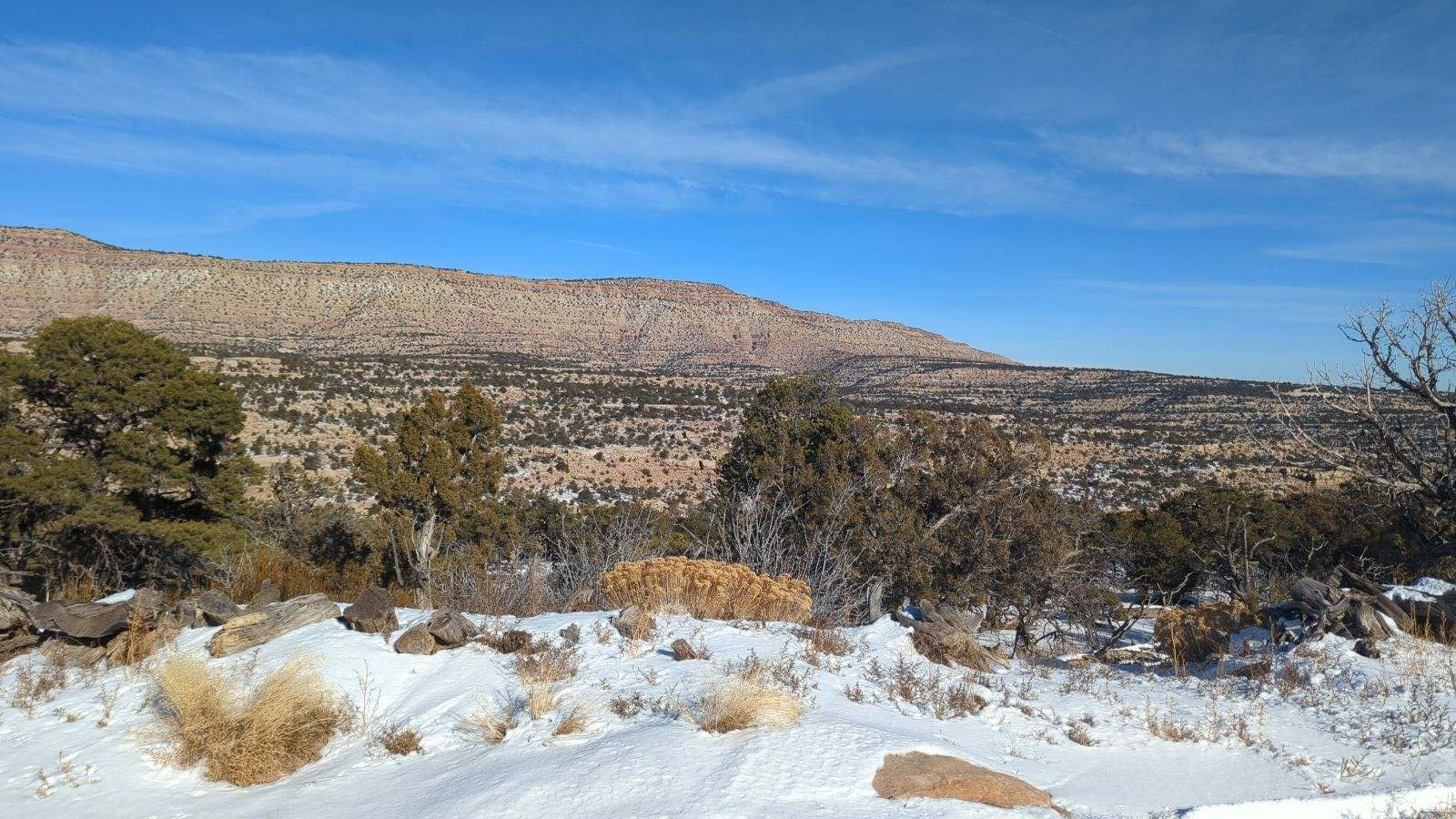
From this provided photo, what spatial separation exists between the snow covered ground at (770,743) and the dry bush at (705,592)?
77cm

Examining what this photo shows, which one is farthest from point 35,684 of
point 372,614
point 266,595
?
point 372,614

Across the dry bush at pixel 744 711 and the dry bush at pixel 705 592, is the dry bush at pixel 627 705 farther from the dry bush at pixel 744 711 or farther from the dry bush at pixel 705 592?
the dry bush at pixel 705 592

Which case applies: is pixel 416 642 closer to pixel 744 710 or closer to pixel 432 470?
pixel 744 710

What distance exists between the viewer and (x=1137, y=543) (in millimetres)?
20578

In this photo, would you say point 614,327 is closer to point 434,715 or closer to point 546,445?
point 546,445

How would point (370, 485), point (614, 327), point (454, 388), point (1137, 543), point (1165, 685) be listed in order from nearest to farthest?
point (1165, 685) < point (370, 485) < point (1137, 543) < point (454, 388) < point (614, 327)

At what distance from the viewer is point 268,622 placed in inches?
242

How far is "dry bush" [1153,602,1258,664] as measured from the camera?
7.38 m

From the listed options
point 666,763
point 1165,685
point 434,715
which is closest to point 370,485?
point 434,715

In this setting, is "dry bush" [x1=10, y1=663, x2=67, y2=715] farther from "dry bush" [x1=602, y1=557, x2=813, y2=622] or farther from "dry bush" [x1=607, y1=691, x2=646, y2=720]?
"dry bush" [x1=602, y1=557, x2=813, y2=622]

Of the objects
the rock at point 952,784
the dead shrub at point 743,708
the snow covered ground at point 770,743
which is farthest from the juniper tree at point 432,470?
the rock at point 952,784

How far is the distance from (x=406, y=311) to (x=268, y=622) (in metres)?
99.9

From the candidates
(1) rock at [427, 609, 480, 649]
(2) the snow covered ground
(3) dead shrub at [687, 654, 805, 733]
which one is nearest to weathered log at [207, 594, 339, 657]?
(2) the snow covered ground

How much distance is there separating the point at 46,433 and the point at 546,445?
2465 centimetres
